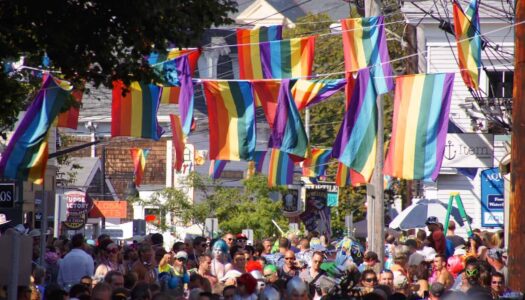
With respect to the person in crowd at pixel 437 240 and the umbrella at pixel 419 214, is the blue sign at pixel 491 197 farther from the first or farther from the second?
the person in crowd at pixel 437 240

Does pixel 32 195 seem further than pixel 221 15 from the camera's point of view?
Yes

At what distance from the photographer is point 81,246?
17.4 metres

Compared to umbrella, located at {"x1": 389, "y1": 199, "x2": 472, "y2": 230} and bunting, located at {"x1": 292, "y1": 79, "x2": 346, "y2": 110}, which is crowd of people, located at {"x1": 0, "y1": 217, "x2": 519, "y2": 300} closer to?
bunting, located at {"x1": 292, "y1": 79, "x2": 346, "y2": 110}

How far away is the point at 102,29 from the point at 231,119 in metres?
9.19

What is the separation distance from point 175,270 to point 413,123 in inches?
170

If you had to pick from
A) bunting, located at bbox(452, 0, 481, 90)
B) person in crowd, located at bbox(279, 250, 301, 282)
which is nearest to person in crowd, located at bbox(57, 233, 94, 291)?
person in crowd, located at bbox(279, 250, 301, 282)

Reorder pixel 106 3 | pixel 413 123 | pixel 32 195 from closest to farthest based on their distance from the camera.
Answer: pixel 106 3
pixel 413 123
pixel 32 195

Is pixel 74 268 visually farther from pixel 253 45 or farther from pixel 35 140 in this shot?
pixel 253 45

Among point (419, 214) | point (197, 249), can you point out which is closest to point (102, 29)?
point (197, 249)

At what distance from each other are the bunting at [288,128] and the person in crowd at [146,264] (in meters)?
4.70

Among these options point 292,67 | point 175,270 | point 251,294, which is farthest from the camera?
point 292,67

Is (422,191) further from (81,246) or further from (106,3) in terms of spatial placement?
(106,3)

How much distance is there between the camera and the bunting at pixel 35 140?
693 inches

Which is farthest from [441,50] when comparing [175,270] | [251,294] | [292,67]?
[251,294]
